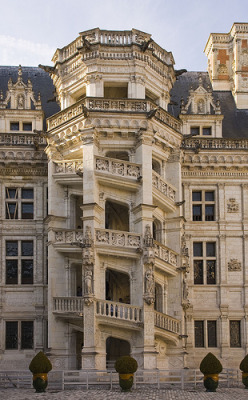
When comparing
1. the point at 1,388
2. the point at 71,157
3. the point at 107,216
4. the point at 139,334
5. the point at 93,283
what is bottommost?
the point at 1,388

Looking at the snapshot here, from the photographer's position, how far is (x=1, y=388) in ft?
85.6

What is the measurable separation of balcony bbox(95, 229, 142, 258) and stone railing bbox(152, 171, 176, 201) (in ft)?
9.69

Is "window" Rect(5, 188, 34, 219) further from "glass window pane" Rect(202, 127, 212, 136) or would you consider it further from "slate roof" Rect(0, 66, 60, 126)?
→ "glass window pane" Rect(202, 127, 212, 136)

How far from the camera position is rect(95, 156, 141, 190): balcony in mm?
28594

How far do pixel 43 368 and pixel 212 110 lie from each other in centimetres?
1765

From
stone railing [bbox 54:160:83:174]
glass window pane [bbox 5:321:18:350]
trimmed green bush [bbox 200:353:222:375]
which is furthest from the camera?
glass window pane [bbox 5:321:18:350]

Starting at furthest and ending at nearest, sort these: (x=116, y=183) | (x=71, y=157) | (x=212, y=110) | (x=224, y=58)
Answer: (x=224, y=58) < (x=212, y=110) < (x=71, y=157) < (x=116, y=183)

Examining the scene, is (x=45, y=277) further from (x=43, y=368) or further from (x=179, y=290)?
(x=43, y=368)

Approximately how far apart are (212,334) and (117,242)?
8003 mm

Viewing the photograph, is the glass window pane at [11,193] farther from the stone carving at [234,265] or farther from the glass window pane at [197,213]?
the stone carving at [234,265]

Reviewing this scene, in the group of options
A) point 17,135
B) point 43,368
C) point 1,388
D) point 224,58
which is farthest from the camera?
point 224,58

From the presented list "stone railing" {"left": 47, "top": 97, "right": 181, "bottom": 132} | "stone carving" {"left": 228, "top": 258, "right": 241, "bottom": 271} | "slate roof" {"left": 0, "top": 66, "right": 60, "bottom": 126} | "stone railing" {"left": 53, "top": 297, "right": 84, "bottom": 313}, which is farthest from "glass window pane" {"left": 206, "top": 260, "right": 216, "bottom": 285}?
"slate roof" {"left": 0, "top": 66, "right": 60, "bottom": 126}

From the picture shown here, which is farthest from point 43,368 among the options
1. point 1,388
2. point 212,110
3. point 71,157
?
point 212,110

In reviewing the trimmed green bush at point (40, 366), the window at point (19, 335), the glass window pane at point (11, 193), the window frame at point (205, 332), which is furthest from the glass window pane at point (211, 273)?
the trimmed green bush at point (40, 366)
